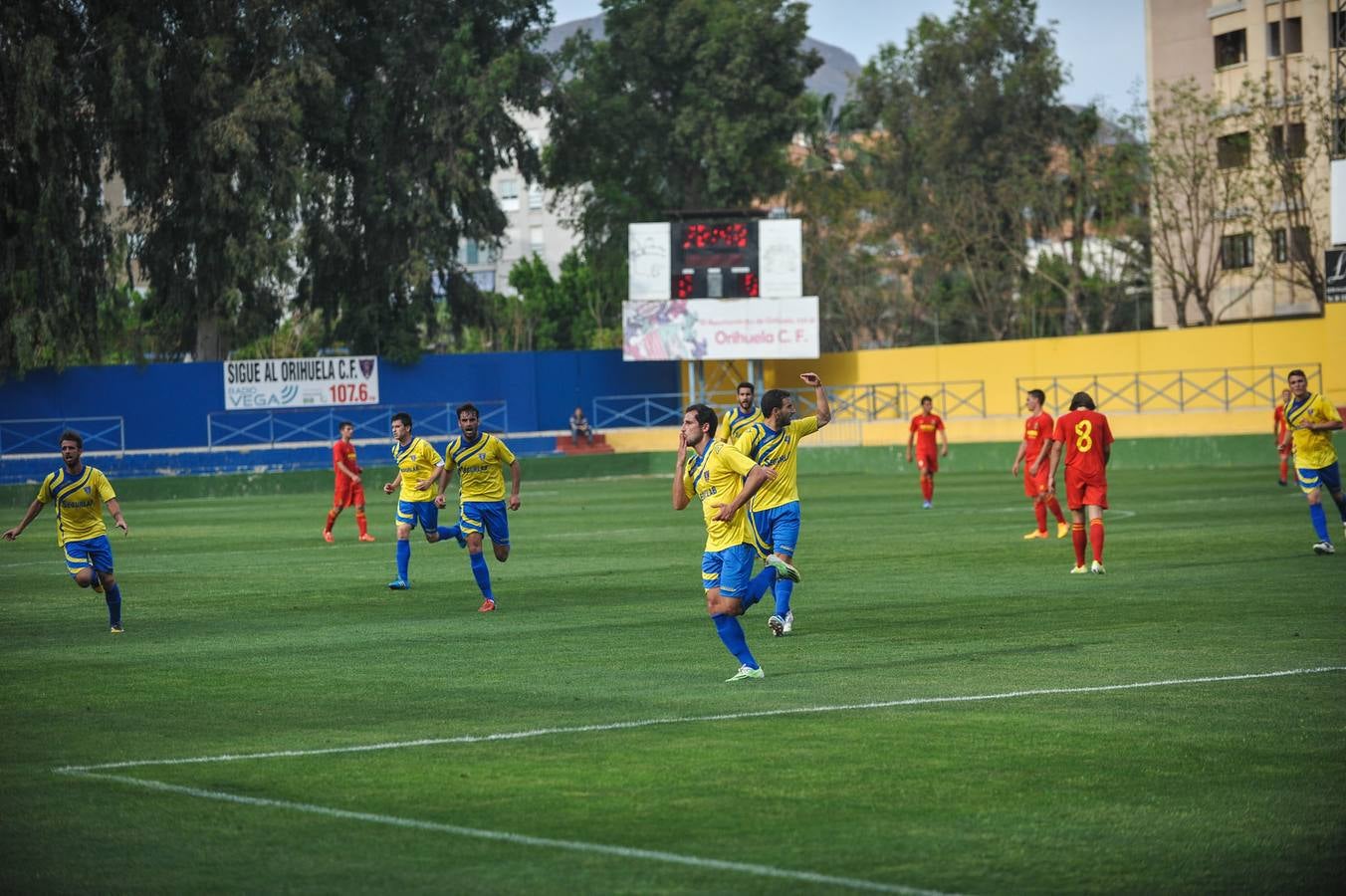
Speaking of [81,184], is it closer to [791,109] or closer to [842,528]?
[791,109]

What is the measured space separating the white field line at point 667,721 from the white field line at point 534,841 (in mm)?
407

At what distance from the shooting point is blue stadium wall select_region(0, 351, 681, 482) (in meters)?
53.6

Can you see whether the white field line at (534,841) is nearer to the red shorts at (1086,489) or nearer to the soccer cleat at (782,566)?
the soccer cleat at (782,566)

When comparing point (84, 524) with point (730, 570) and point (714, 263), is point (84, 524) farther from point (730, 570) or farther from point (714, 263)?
point (714, 263)

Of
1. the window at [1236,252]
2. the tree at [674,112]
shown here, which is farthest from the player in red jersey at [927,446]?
the window at [1236,252]

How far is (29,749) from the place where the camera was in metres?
10.1

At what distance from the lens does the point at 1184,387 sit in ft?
170

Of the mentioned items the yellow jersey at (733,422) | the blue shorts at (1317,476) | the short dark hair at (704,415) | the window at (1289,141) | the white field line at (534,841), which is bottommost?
the white field line at (534,841)

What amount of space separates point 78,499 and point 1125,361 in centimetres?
4164

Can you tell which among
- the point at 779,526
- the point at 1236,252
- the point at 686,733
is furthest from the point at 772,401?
the point at 1236,252

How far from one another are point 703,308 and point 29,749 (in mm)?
47900

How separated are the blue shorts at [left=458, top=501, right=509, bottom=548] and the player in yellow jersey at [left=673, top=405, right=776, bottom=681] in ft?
20.7

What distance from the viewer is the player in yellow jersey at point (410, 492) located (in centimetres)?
2008

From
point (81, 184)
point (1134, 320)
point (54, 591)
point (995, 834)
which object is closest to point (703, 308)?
point (81, 184)
